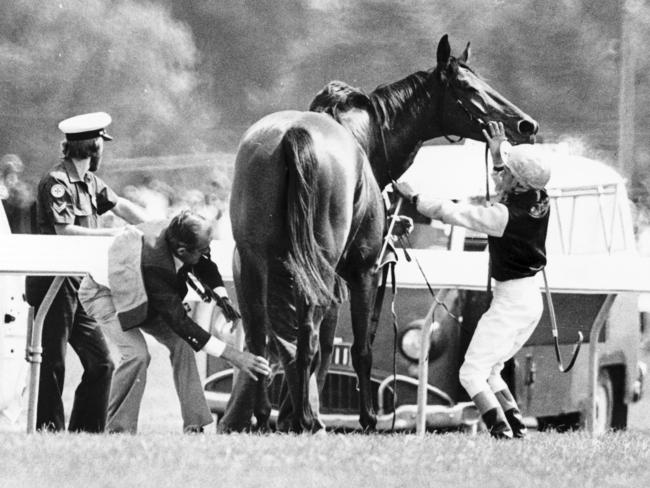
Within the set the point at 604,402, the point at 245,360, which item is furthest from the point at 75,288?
the point at 604,402

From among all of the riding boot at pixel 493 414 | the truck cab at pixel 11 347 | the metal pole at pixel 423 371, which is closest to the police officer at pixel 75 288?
the truck cab at pixel 11 347

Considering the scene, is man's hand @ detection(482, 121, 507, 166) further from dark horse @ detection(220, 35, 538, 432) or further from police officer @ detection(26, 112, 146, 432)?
police officer @ detection(26, 112, 146, 432)

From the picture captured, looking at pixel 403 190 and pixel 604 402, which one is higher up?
pixel 403 190

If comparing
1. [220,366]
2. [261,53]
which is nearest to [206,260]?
A: [220,366]

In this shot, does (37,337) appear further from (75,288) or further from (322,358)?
(322,358)

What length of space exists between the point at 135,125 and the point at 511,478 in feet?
13.6

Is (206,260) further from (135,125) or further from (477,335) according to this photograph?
(135,125)

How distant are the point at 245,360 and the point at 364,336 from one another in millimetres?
824

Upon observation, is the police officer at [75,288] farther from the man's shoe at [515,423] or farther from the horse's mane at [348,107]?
the man's shoe at [515,423]

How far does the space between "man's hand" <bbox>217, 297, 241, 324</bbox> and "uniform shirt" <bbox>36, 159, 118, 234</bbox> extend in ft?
2.95

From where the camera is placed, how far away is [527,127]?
23.0 feet

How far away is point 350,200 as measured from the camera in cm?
637

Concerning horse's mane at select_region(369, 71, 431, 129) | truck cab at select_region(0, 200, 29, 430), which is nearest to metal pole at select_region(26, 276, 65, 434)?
truck cab at select_region(0, 200, 29, 430)

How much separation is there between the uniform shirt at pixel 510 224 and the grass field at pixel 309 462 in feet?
2.47
